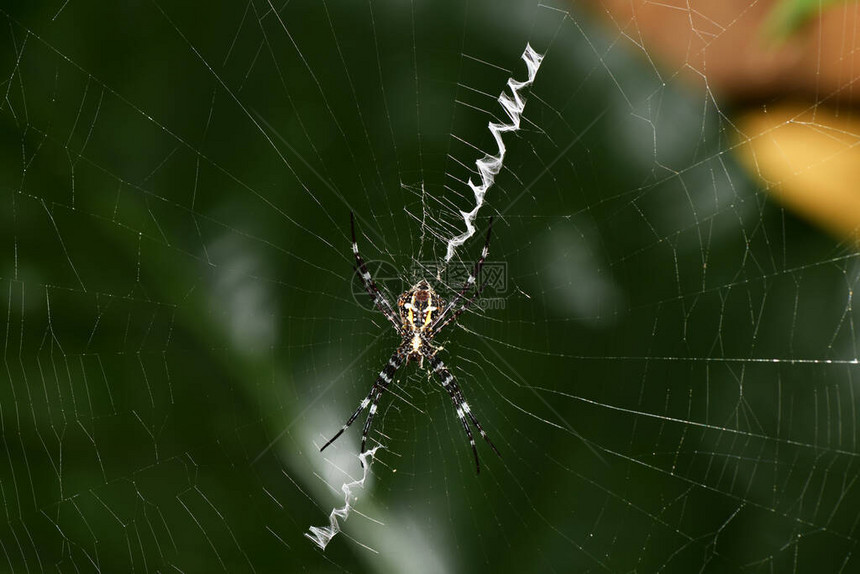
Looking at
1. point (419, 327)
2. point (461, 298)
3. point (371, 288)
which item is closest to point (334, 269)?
point (371, 288)

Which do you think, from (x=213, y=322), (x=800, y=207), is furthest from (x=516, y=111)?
(x=213, y=322)

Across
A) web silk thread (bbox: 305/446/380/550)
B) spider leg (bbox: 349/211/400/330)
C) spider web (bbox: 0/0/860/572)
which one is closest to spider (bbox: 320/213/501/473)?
spider leg (bbox: 349/211/400/330)

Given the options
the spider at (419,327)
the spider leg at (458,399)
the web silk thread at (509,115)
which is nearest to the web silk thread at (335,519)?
the spider leg at (458,399)

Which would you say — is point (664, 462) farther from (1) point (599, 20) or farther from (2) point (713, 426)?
(1) point (599, 20)
